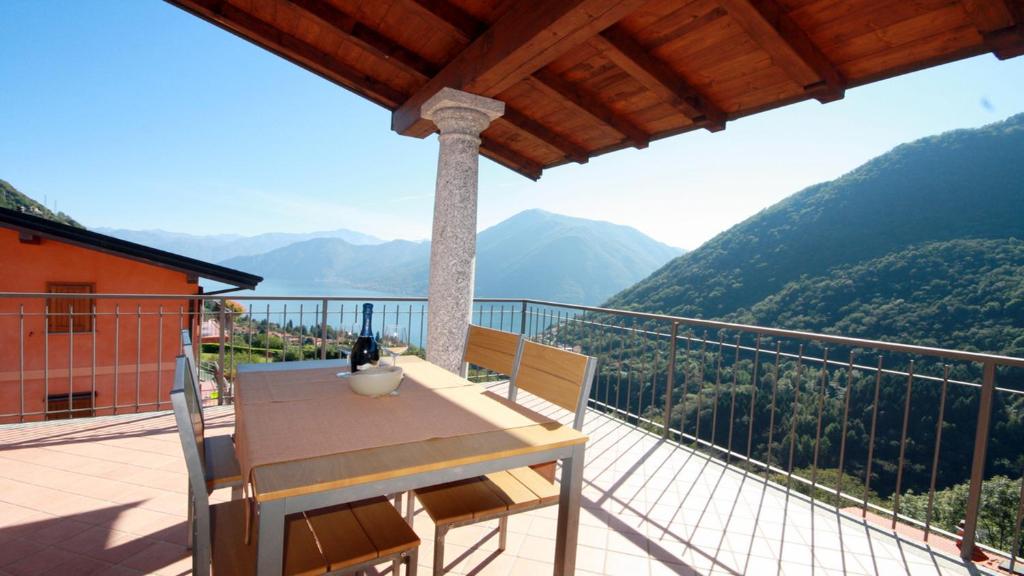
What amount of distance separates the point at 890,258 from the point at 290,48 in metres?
22.9

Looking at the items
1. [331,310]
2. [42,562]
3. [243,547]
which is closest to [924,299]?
[331,310]

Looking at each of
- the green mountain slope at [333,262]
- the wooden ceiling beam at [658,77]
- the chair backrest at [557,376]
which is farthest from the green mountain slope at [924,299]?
the green mountain slope at [333,262]

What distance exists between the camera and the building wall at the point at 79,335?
6266 mm

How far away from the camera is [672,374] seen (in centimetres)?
338

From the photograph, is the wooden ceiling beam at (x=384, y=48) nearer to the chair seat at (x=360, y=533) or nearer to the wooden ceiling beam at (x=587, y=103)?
the wooden ceiling beam at (x=587, y=103)

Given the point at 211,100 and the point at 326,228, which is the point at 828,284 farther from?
the point at 326,228

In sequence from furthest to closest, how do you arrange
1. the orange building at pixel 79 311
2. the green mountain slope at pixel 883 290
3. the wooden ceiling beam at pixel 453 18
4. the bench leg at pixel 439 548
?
the green mountain slope at pixel 883 290 < the orange building at pixel 79 311 < the wooden ceiling beam at pixel 453 18 < the bench leg at pixel 439 548

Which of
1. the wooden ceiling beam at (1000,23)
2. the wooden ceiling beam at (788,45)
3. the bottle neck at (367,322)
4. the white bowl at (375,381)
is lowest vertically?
the white bowl at (375,381)

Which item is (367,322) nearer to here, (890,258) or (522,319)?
(522,319)

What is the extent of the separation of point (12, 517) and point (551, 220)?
81322 millimetres

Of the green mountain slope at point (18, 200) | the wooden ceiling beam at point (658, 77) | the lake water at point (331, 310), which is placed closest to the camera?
the wooden ceiling beam at point (658, 77)

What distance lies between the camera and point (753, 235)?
22.6m

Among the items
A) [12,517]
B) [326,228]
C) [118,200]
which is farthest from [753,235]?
[326,228]

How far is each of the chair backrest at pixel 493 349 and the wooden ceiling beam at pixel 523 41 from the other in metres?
1.42
